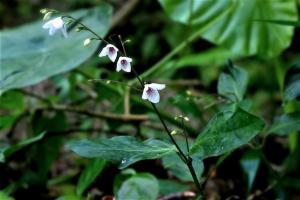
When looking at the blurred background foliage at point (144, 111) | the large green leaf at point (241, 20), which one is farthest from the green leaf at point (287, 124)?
the large green leaf at point (241, 20)

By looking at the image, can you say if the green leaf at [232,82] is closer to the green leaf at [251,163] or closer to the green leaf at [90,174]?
the green leaf at [251,163]

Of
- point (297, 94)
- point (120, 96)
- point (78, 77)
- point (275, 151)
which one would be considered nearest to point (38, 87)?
point (78, 77)

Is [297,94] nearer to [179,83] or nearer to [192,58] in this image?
[192,58]

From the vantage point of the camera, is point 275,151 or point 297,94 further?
point 275,151

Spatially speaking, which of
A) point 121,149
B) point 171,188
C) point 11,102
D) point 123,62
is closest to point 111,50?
point 123,62

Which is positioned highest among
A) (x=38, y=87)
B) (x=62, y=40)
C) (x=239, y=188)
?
(x=62, y=40)
